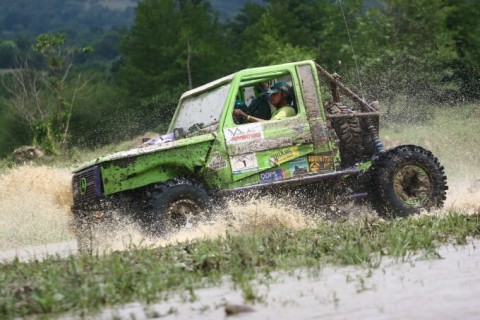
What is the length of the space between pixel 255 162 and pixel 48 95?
76110 millimetres

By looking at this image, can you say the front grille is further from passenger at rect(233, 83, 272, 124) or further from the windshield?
passenger at rect(233, 83, 272, 124)

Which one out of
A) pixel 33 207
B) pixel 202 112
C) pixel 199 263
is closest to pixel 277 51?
pixel 33 207

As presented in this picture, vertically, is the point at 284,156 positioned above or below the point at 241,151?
below

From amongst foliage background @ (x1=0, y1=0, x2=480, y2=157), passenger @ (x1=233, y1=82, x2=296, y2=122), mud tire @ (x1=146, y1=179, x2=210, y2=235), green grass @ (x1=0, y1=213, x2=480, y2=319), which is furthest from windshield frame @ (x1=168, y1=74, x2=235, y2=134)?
foliage background @ (x1=0, y1=0, x2=480, y2=157)

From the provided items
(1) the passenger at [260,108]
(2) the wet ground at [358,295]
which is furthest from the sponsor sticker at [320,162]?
(2) the wet ground at [358,295]

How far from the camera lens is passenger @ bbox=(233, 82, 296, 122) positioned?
1271 centimetres

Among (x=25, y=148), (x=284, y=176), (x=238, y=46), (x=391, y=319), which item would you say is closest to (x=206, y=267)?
(x=391, y=319)

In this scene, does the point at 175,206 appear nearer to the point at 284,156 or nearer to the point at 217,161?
the point at 217,161

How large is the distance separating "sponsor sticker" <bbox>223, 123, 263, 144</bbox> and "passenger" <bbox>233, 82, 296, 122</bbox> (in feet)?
0.91

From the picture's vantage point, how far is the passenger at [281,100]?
12.7 meters

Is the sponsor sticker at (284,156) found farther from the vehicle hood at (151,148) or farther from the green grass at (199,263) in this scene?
the green grass at (199,263)

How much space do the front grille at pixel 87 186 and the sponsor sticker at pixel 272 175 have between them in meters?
1.93

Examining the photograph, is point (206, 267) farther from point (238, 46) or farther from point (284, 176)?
point (238, 46)

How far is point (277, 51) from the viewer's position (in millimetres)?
60031
